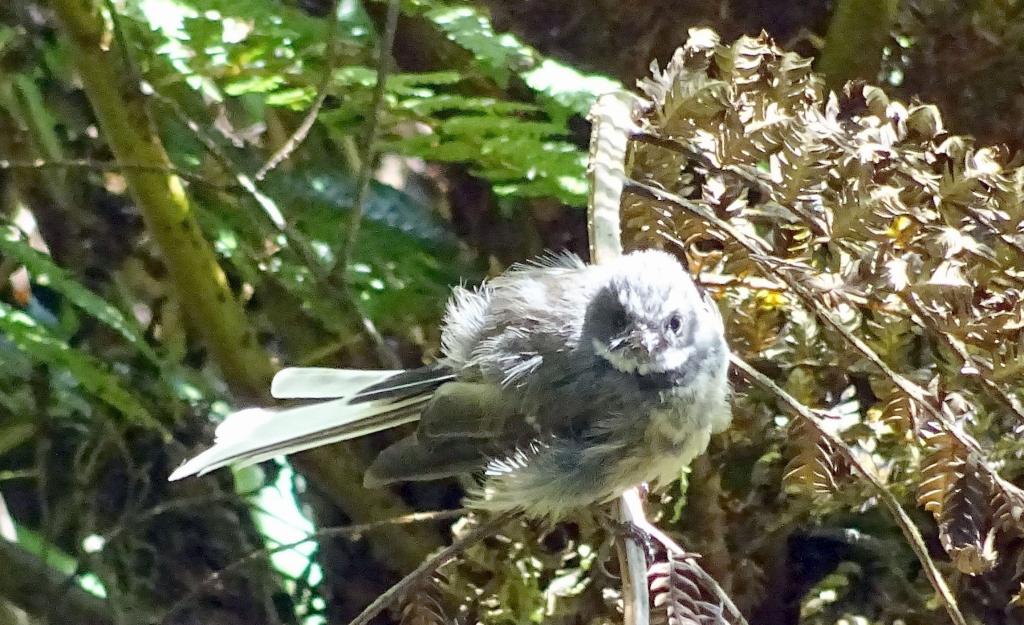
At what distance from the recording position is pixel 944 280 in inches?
28.8

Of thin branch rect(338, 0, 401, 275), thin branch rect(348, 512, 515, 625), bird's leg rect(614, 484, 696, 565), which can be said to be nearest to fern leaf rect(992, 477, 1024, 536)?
bird's leg rect(614, 484, 696, 565)

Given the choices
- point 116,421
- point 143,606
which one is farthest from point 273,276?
point 143,606

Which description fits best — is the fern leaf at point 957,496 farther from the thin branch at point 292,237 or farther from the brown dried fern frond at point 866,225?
the thin branch at point 292,237

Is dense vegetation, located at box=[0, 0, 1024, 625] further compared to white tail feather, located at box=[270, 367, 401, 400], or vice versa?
white tail feather, located at box=[270, 367, 401, 400]

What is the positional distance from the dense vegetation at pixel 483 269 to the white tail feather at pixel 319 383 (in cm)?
10

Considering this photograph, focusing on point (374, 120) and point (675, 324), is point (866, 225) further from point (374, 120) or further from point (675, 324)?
point (374, 120)

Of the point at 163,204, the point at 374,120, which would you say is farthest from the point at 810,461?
the point at 163,204

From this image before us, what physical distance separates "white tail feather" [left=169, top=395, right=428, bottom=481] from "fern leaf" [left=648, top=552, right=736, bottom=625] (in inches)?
14.6

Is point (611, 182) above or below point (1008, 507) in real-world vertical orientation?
above

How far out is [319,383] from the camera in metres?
1.02

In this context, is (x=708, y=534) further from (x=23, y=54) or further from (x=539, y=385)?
(x=23, y=54)

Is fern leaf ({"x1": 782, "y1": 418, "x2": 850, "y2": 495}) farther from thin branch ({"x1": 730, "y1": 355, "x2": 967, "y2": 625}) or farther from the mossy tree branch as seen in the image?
the mossy tree branch

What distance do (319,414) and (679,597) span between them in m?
0.43

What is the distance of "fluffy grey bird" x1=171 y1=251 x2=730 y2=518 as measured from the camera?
0.92 metres
